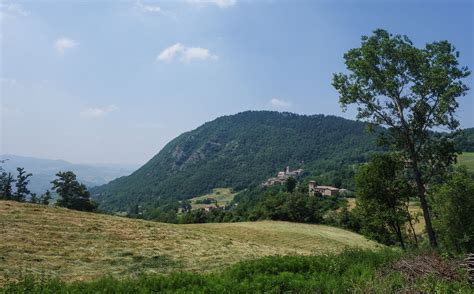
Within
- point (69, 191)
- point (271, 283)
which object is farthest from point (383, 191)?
point (69, 191)

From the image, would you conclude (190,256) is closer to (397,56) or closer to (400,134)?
(400,134)

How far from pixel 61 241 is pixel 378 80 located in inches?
829

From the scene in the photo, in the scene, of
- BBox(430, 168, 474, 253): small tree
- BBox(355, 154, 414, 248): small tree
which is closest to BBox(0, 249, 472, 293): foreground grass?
BBox(355, 154, 414, 248): small tree

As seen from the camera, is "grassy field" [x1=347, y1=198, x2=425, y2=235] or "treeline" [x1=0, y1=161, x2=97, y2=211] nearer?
"grassy field" [x1=347, y1=198, x2=425, y2=235]

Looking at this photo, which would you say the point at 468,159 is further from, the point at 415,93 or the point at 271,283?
the point at 271,283

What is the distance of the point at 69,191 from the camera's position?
5606cm

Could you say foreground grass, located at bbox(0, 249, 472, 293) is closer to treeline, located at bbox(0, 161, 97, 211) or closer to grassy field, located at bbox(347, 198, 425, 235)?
grassy field, located at bbox(347, 198, 425, 235)

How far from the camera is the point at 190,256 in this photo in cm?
1794

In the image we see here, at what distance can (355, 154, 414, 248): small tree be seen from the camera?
2558 centimetres

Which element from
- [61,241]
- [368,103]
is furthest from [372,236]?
[61,241]

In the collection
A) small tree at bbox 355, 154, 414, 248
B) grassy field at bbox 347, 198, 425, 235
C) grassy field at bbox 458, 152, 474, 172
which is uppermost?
grassy field at bbox 458, 152, 474, 172

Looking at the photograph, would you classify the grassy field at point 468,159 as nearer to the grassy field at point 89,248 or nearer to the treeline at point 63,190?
the treeline at point 63,190

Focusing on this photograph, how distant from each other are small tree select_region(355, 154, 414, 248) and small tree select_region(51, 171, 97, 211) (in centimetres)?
4457

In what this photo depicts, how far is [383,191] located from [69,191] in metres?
47.1
